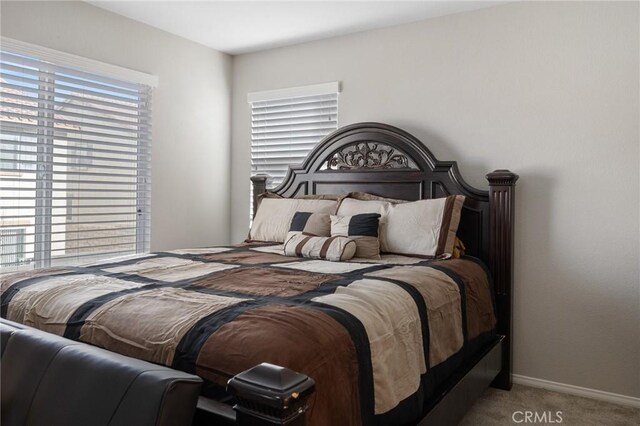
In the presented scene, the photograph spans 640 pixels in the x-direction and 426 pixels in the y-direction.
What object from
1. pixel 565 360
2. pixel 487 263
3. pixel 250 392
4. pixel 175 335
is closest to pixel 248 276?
pixel 175 335

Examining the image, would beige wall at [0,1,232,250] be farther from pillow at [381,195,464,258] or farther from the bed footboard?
the bed footboard

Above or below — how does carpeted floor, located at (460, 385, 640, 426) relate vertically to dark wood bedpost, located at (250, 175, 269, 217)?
below

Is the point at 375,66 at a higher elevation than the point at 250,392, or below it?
higher

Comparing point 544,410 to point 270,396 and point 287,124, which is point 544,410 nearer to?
point 270,396

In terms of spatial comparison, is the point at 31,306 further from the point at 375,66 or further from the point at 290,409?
the point at 375,66

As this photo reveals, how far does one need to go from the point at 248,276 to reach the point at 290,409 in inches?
45.9

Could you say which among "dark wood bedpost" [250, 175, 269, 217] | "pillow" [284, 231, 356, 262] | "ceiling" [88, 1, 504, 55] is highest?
"ceiling" [88, 1, 504, 55]

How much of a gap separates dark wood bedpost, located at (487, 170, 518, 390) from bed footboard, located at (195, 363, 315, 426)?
2.22 m

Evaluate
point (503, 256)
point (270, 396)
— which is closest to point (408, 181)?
point (503, 256)

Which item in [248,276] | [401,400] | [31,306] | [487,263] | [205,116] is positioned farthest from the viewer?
[205,116]

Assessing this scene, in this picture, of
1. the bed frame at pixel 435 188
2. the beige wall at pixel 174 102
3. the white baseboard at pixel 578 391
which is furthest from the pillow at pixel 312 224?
the white baseboard at pixel 578 391

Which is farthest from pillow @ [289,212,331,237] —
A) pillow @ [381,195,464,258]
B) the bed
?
pillow @ [381,195,464,258]

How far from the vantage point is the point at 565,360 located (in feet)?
9.44

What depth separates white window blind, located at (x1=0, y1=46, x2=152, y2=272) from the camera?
285 centimetres
